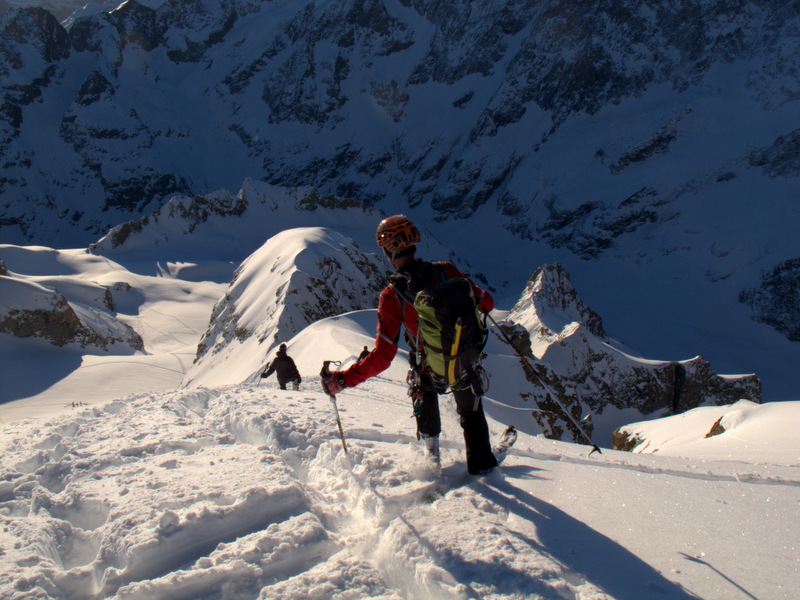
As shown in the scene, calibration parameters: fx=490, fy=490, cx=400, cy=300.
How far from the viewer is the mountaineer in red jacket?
3.28m

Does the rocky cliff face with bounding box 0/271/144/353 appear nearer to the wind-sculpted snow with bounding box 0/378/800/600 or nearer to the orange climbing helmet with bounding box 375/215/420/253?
the wind-sculpted snow with bounding box 0/378/800/600

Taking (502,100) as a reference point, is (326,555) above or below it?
below

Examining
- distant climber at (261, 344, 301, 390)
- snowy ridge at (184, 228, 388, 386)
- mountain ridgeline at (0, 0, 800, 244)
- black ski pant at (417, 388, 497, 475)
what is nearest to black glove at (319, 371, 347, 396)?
black ski pant at (417, 388, 497, 475)

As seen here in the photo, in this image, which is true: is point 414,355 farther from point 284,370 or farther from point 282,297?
point 282,297

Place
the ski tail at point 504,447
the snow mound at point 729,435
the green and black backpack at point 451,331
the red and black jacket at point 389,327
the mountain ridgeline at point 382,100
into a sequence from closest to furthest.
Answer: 1. the green and black backpack at point 451,331
2. the red and black jacket at point 389,327
3. the ski tail at point 504,447
4. the snow mound at point 729,435
5. the mountain ridgeline at point 382,100

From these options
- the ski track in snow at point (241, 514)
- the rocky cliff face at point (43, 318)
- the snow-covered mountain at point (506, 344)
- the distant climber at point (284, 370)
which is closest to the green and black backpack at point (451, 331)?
the ski track in snow at point (241, 514)

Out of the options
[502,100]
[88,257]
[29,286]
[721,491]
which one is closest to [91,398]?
[29,286]

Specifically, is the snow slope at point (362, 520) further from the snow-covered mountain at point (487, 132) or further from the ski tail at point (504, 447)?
the snow-covered mountain at point (487, 132)

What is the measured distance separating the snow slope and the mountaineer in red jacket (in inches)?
8.4

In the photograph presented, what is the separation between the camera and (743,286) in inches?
1510

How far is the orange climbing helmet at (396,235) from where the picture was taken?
344 centimetres

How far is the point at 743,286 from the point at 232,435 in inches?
1749

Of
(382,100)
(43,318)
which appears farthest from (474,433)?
(382,100)

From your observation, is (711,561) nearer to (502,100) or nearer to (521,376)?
(521,376)
